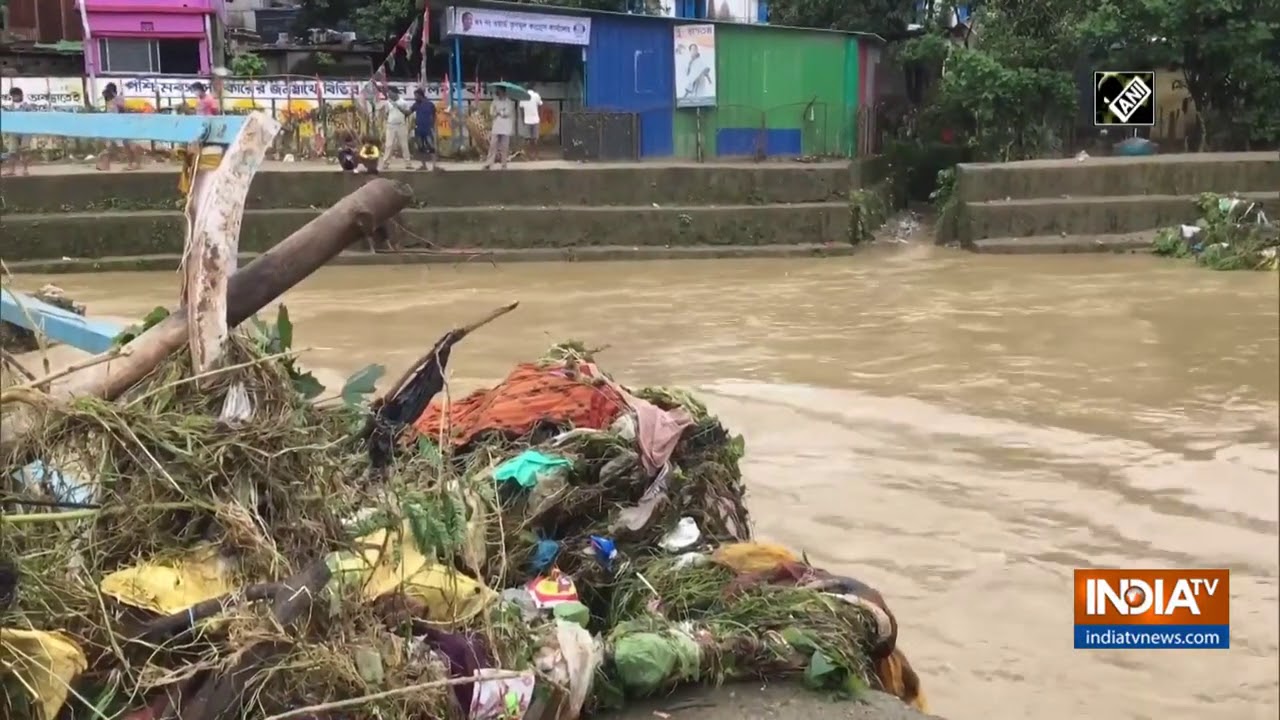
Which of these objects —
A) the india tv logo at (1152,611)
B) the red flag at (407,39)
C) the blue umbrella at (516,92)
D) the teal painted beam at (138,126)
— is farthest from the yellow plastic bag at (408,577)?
the red flag at (407,39)

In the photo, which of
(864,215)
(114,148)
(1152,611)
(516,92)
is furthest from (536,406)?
(516,92)

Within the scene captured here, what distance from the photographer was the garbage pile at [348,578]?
9.34 ft

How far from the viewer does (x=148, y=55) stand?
2373 centimetres

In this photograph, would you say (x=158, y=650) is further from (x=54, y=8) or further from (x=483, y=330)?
(x=54, y=8)

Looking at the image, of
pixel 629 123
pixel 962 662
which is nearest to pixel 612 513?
pixel 962 662

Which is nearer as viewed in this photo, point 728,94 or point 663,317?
point 663,317

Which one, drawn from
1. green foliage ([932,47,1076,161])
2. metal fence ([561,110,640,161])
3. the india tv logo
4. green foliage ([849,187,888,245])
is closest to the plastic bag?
the india tv logo

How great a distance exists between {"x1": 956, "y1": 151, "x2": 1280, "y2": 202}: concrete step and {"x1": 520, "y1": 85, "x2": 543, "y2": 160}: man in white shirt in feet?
20.2

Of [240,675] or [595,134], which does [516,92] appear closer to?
[595,134]

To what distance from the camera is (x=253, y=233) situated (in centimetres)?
1551

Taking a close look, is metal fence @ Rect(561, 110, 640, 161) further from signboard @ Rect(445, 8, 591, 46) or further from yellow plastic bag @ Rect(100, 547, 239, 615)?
yellow plastic bag @ Rect(100, 547, 239, 615)

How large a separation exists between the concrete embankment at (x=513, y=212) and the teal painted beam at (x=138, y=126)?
11880 millimetres

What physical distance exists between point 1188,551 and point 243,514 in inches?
160

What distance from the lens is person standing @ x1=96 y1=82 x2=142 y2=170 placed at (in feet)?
54.5
